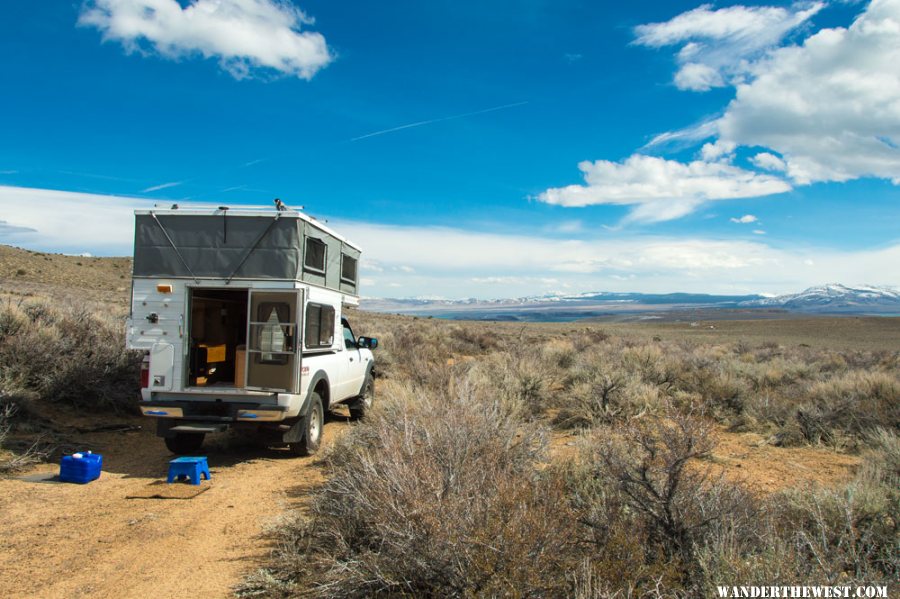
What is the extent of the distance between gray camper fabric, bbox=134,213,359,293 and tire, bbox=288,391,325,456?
6.03ft

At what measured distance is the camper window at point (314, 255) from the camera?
7595 millimetres

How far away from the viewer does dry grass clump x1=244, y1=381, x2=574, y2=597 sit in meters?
3.03

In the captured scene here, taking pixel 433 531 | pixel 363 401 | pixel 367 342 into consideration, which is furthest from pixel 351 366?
pixel 433 531

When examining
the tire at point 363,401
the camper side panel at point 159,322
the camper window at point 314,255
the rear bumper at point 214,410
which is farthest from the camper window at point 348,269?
the rear bumper at point 214,410

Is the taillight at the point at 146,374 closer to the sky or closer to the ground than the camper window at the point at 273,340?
closer to the ground

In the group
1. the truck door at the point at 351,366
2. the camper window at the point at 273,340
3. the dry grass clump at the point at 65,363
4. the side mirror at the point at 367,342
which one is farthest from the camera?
the side mirror at the point at 367,342

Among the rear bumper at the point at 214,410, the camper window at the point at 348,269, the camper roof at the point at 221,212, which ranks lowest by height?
the rear bumper at the point at 214,410

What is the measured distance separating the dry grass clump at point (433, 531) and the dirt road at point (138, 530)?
546mm

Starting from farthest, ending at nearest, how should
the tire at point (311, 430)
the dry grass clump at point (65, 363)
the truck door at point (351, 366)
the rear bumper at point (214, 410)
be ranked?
the truck door at point (351, 366), the dry grass clump at point (65, 363), the tire at point (311, 430), the rear bumper at point (214, 410)

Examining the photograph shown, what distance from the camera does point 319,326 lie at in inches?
325

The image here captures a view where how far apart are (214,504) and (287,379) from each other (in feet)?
6.19

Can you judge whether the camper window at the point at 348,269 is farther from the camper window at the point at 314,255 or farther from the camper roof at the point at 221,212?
the camper roof at the point at 221,212

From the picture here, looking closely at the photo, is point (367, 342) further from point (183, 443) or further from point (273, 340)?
point (183, 443)

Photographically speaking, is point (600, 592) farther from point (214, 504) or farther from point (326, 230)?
point (326, 230)
